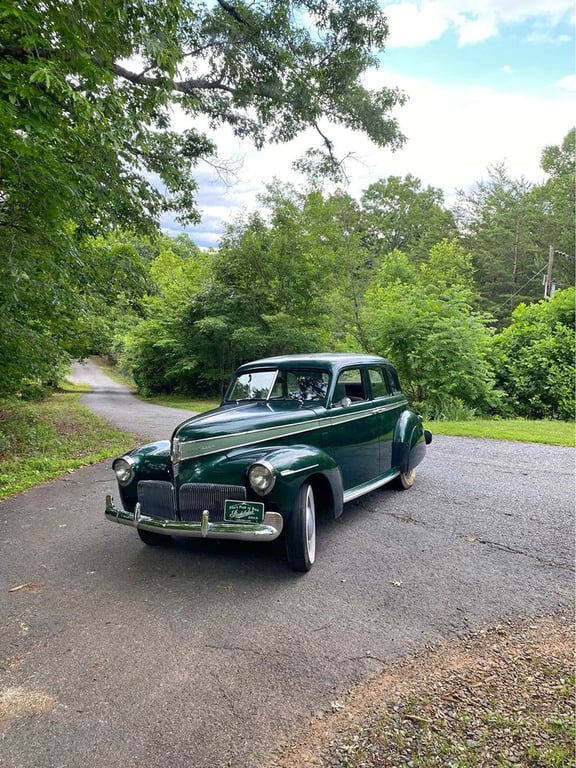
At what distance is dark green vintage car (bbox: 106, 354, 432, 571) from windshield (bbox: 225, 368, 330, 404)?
11mm

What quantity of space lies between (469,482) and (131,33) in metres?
6.69

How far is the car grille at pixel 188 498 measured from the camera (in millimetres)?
3371

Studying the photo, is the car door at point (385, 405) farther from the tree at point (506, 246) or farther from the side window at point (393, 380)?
the tree at point (506, 246)

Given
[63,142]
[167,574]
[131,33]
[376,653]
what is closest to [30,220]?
[63,142]

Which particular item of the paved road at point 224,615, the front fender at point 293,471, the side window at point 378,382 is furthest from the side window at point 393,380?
the front fender at point 293,471

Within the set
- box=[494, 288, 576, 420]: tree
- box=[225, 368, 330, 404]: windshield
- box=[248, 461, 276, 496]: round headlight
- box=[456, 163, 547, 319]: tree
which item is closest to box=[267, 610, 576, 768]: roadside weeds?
box=[248, 461, 276, 496]: round headlight

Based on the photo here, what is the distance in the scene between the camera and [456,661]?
2.43 meters

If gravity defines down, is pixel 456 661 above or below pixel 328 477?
below

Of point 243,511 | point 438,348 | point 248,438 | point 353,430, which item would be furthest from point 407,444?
point 438,348

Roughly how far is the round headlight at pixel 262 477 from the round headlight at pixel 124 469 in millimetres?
1149

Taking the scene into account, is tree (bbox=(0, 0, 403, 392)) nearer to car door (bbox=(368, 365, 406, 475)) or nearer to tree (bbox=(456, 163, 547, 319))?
car door (bbox=(368, 365, 406, 475))

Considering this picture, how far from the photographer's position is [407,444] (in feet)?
17.5

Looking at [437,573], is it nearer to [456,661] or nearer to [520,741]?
[456,661]

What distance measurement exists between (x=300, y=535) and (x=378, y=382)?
2.51 meters
